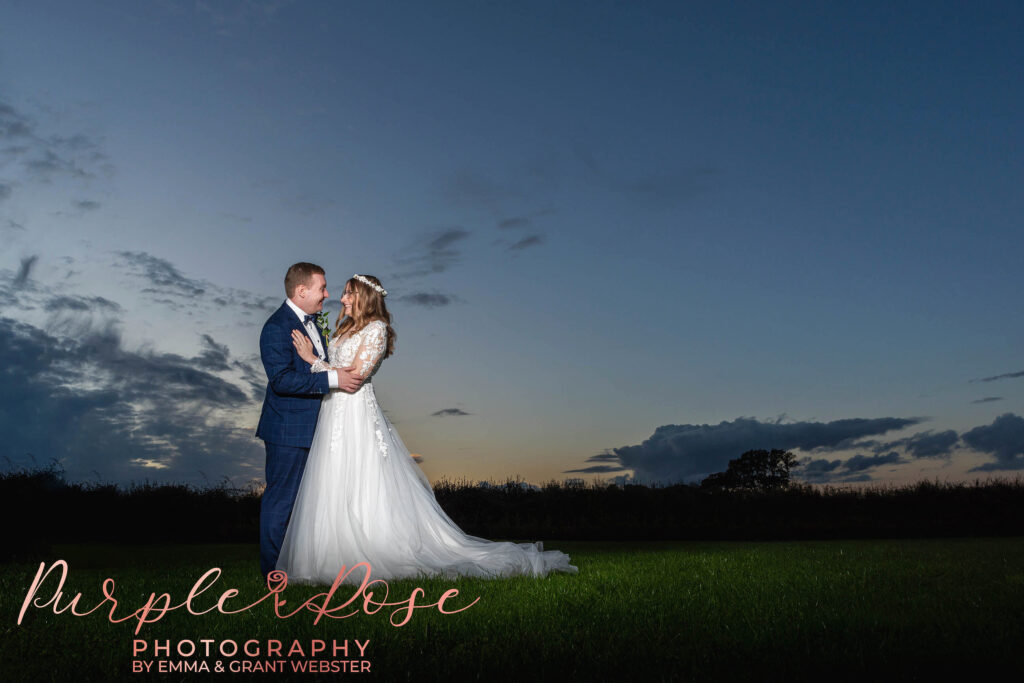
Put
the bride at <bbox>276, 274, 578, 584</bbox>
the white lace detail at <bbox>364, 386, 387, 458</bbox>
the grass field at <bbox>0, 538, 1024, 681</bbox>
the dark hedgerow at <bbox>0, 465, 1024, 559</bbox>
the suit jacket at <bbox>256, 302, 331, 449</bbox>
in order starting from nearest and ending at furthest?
the grass field at <bbox>0, 538, 1024, 681</bbox>
the suit jacket at <bbox>256, 302, 331, 449</bbox>
the bride at <bbox>276, 274, 578, 584</bbox>
the white lace detail at <bbox>364, 386, 387, 458</bbox>
the dark hedgerow at <bbox>0, 465, 1024, 559</bbox>

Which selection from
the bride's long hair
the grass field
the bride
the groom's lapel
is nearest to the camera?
the grass field

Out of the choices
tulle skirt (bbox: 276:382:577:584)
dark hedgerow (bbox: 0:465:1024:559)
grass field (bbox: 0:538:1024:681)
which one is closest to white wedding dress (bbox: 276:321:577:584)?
tulle skirt (bbox: 276:382:577:584)

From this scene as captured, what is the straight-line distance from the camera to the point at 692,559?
30.0 feet

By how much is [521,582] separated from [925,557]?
5838mm

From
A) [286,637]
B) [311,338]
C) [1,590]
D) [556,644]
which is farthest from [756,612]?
[1,590]

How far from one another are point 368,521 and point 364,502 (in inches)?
7.9

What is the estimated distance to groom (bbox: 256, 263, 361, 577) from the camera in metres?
7.27

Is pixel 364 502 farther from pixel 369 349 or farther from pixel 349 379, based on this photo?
pixel 369 349

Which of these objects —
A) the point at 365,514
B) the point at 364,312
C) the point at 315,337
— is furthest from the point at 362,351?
the point at 365,514

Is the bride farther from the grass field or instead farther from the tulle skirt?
the grass field

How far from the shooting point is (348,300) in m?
7.47

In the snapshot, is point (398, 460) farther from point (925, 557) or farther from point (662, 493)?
point (662, 493)

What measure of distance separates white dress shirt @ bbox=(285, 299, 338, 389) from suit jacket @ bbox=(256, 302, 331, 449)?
4 cm

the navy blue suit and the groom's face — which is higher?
the groom's face
